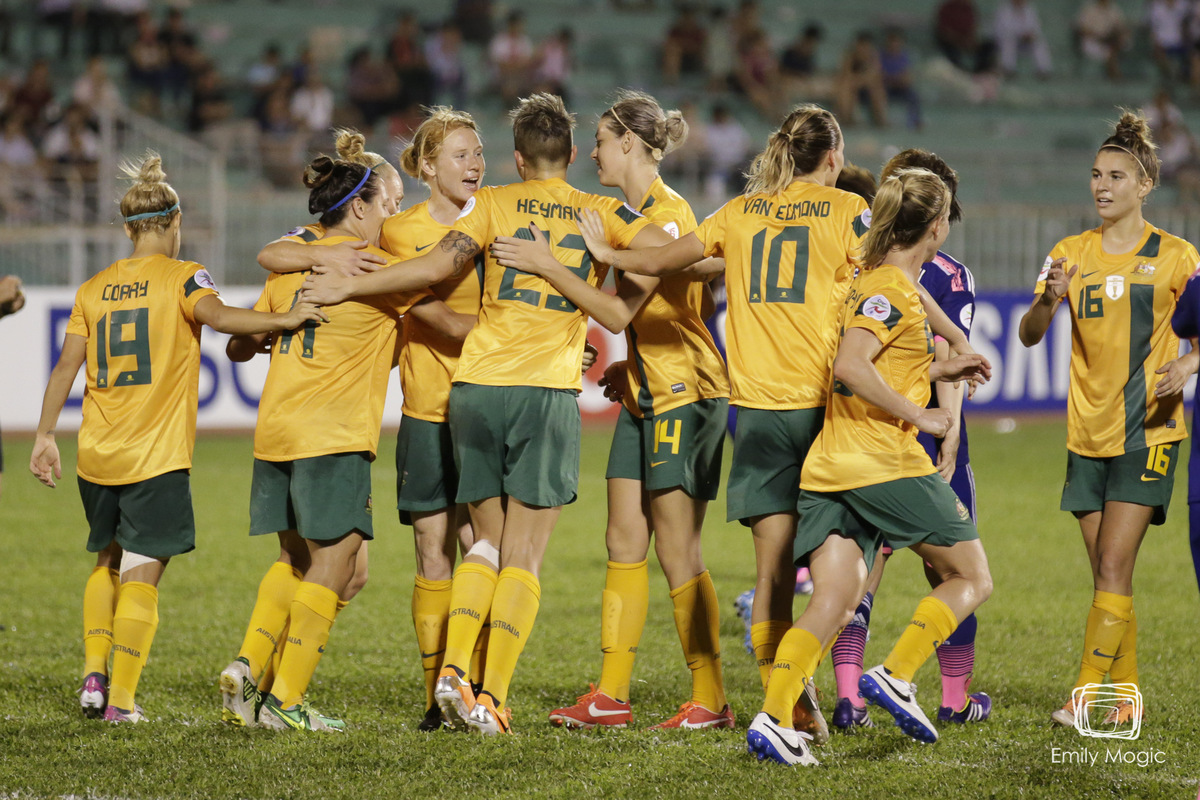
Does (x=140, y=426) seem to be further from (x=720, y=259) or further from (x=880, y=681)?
(x=880, y=681)

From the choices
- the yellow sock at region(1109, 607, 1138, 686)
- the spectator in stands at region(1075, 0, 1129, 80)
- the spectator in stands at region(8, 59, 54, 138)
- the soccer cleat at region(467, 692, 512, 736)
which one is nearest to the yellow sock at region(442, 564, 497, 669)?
the soccer cleat at region(467, 692, 512, 736)

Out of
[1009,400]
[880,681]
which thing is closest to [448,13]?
[1009,400]

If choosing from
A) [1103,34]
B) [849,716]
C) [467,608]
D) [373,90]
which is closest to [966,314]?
[849,716]

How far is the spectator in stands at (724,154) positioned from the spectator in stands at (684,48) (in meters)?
1.50

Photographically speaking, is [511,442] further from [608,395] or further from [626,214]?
[626,214]

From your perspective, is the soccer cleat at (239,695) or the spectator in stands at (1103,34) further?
the spectator in stands at (1103,34)

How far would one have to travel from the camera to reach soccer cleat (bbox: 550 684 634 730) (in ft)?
16.1

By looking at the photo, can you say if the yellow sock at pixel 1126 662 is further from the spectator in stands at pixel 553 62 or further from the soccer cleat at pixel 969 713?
the spectator in stands at pixel 553 62

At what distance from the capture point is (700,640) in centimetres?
499

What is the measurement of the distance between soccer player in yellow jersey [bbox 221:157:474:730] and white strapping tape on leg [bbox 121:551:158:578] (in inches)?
19.5

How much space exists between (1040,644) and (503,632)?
3115mm

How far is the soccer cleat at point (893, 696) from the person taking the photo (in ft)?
13.8

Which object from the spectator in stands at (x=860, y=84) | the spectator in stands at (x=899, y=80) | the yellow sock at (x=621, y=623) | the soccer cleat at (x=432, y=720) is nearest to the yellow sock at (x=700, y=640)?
the yellow sock at (x=621, y=623)

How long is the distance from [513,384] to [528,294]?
35cm
